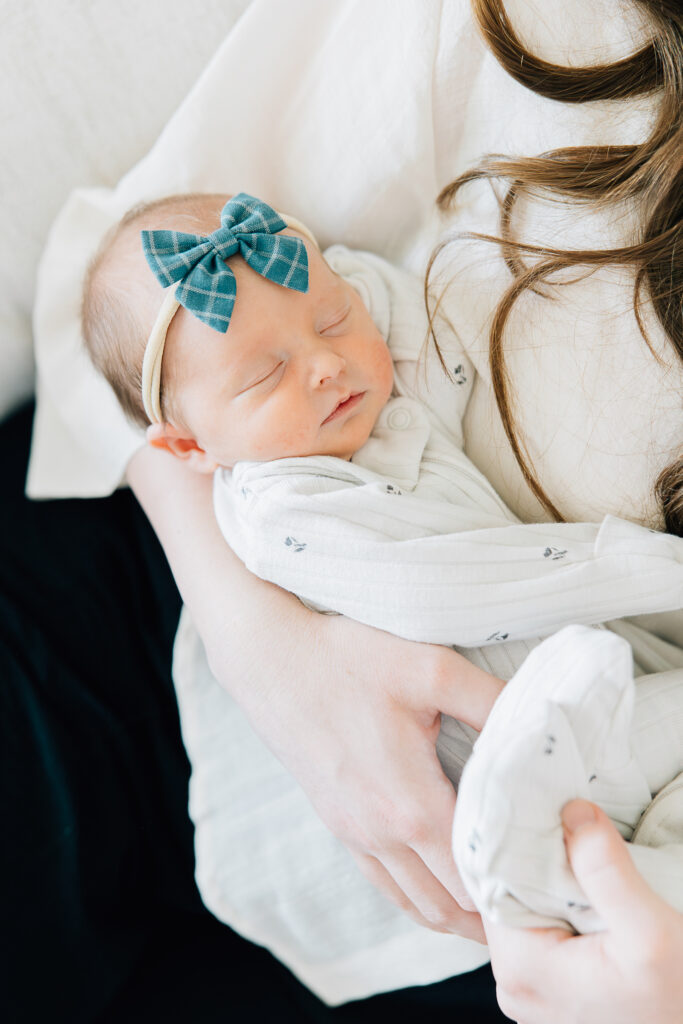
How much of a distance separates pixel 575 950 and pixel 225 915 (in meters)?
0.51

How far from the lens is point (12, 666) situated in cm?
95

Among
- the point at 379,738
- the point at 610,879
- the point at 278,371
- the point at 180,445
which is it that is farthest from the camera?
the point at 180,445

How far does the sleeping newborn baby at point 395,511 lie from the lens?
1.98 feet

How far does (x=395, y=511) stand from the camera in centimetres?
81

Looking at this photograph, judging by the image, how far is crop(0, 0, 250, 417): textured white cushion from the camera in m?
1.03

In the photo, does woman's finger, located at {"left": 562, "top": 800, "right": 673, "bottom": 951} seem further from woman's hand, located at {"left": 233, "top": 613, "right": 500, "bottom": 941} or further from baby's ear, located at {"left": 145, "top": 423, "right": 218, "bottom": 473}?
baby's ear, located at {"left": 145, "top": 423, "right": 218, "bottom": 473}

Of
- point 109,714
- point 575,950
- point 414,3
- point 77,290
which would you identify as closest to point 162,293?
point 77,290

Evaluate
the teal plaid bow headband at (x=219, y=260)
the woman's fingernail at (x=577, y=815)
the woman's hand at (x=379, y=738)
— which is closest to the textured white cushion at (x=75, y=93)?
the teal plaid bow headband at (x=219, y=260)

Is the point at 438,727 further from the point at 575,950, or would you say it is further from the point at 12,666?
the point at 12,666

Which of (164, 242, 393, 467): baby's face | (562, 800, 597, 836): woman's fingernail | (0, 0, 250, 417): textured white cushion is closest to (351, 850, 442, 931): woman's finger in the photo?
(562, 800, 597, 836): woman's fingernail

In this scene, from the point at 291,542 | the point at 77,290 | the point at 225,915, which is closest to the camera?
the point at 291,542

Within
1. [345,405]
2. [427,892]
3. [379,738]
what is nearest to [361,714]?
[379,738]

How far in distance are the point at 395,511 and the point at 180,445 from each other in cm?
31

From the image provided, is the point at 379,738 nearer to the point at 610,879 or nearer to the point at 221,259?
the point at 610,879
